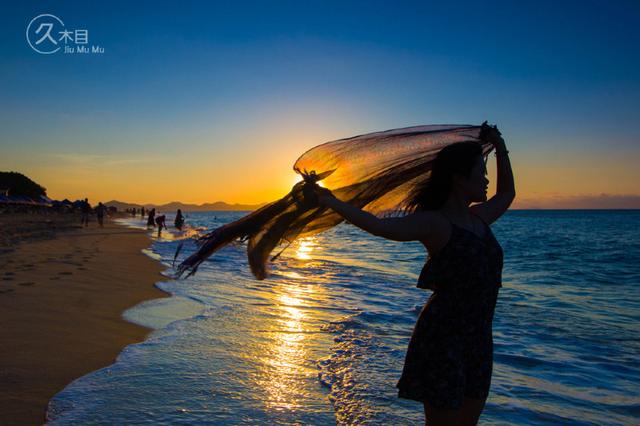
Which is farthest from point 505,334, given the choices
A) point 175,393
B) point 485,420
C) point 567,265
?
point 567,265

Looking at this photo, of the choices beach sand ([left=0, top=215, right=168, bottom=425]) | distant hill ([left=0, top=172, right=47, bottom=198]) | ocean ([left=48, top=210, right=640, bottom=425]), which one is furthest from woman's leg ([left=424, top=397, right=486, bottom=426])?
distant hill ([left=0, top=172, right=47, bottom=198])

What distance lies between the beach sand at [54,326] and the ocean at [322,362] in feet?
0.79

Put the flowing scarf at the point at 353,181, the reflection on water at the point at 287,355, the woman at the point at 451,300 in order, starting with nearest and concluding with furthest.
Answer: the woman at the point at 451,300 < the flowing scarf at the point at 353,181 < the reflection on water at the point at 287,355

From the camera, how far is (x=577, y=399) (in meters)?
5.54

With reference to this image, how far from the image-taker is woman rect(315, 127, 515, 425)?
100 inches

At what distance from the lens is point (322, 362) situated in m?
6.04

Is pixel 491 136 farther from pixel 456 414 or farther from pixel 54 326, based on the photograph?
pixel 54 326

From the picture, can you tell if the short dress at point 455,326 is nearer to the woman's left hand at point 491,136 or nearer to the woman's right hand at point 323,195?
the woman's right hand at point 323,195

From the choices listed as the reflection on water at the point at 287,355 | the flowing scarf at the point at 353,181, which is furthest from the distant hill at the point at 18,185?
the flowing scarf at the point at 353,181

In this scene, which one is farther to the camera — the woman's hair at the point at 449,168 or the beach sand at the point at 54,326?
the beach sand at the point at 54,326

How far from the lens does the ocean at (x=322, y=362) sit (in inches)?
177

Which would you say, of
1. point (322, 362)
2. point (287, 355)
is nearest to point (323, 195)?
point (322, 362)

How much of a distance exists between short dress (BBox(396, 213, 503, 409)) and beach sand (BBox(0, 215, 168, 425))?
3.25 metres

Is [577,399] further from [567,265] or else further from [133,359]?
[567,265]
